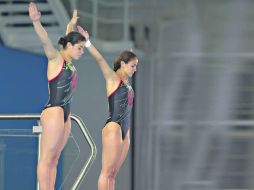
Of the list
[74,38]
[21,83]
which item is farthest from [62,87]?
[21,83]

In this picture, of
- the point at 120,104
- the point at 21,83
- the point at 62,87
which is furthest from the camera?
the point at 21,83

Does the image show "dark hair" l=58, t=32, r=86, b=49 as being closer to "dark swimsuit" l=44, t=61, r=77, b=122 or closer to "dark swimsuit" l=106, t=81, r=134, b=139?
"dark swimsuit" l=44, t=61, r=77, b=122

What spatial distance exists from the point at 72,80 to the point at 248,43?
1.33 meters

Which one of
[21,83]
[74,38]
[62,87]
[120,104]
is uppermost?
[74,38]

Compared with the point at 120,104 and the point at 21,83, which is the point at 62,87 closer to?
the point at 120,104

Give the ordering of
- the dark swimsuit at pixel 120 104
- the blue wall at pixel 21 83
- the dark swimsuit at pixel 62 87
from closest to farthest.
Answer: the dark swimsuit at pixel 62 87, the dark swimsuit at pixel 120 104, the blue wall at pixel 21 83

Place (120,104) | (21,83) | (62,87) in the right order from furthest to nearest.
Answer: (21,83) → (120,104) → (62,87)

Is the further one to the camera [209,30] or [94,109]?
[94,109]

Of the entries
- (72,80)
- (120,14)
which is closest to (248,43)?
(72,80)

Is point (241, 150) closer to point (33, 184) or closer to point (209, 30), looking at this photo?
point (209, 30)

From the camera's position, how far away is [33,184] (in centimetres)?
502

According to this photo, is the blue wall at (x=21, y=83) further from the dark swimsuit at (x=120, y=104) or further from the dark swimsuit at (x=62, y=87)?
the dark swimsuit at (x=62, y=87)

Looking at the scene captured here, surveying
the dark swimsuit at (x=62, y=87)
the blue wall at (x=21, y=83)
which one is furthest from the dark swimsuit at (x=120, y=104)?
the blue wall at (x=21, y=83)

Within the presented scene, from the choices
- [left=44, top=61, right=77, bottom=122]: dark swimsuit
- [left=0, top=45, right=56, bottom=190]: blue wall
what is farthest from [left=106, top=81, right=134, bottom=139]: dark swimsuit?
[left=0, top=45, right=56, bottom=190]: blue wall
